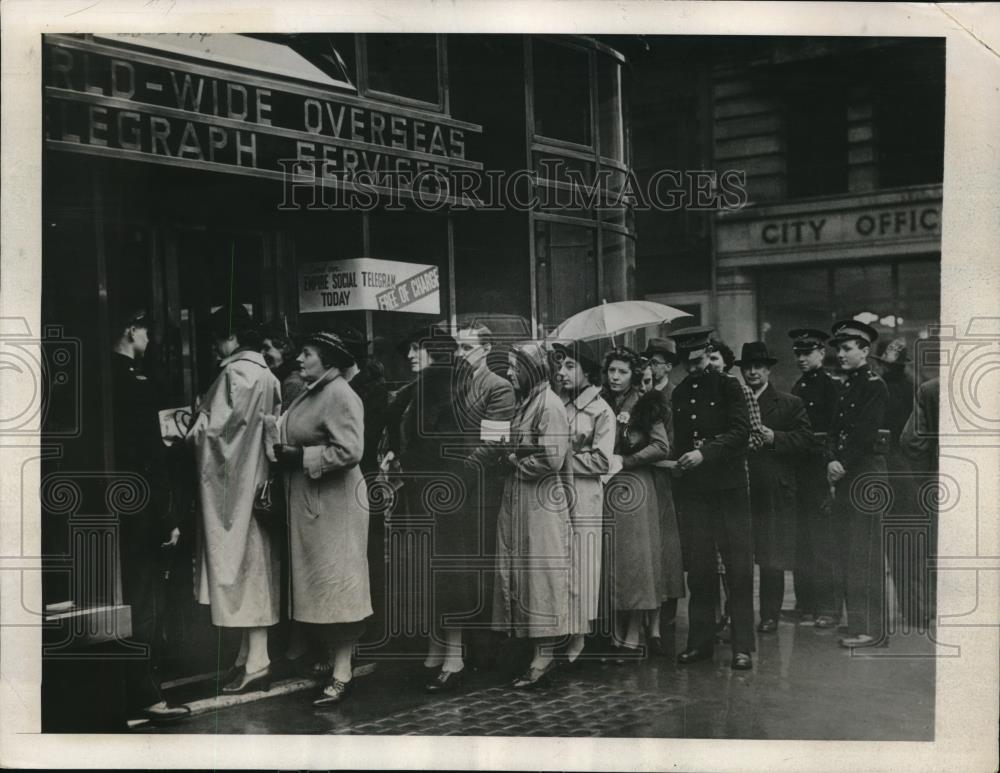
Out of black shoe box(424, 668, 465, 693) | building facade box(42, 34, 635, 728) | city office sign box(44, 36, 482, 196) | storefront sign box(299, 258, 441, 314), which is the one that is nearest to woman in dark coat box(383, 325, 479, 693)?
black shoe box(424, 668, 465, 693)

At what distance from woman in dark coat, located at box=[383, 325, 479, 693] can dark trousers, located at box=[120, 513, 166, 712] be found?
118 centimetres

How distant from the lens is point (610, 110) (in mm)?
5547

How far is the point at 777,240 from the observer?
18.0ft

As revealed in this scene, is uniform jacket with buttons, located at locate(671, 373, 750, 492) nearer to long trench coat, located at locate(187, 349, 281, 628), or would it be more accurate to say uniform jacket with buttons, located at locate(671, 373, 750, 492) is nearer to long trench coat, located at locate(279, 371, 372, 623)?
long trench coat, located at locate(279, 371, 372, 623)

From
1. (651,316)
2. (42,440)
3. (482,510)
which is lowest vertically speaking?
(482,510)

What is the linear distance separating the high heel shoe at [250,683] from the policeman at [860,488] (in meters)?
2.72

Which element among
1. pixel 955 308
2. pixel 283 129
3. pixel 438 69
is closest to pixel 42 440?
pixel 283 129

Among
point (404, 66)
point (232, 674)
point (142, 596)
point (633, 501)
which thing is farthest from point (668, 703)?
point (404, 66)

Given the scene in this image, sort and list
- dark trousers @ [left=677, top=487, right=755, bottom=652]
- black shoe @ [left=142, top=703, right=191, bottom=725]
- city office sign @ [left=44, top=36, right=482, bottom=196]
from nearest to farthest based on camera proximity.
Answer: city office sign @ [left=44, top=36, right=482, bottom=196] → black shoe @ [left=142, top=703, right=191, bottom=725] → dark trousers @ [left=677, top=487, right=755, bottom=652]

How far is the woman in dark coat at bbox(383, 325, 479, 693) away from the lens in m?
5.50

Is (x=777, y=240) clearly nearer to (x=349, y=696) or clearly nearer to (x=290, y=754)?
(x=349, y=696)

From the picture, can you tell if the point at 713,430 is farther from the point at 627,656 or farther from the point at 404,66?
the point at 404,66

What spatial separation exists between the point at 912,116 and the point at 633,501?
2.22 metres

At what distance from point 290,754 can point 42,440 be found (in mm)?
1856
